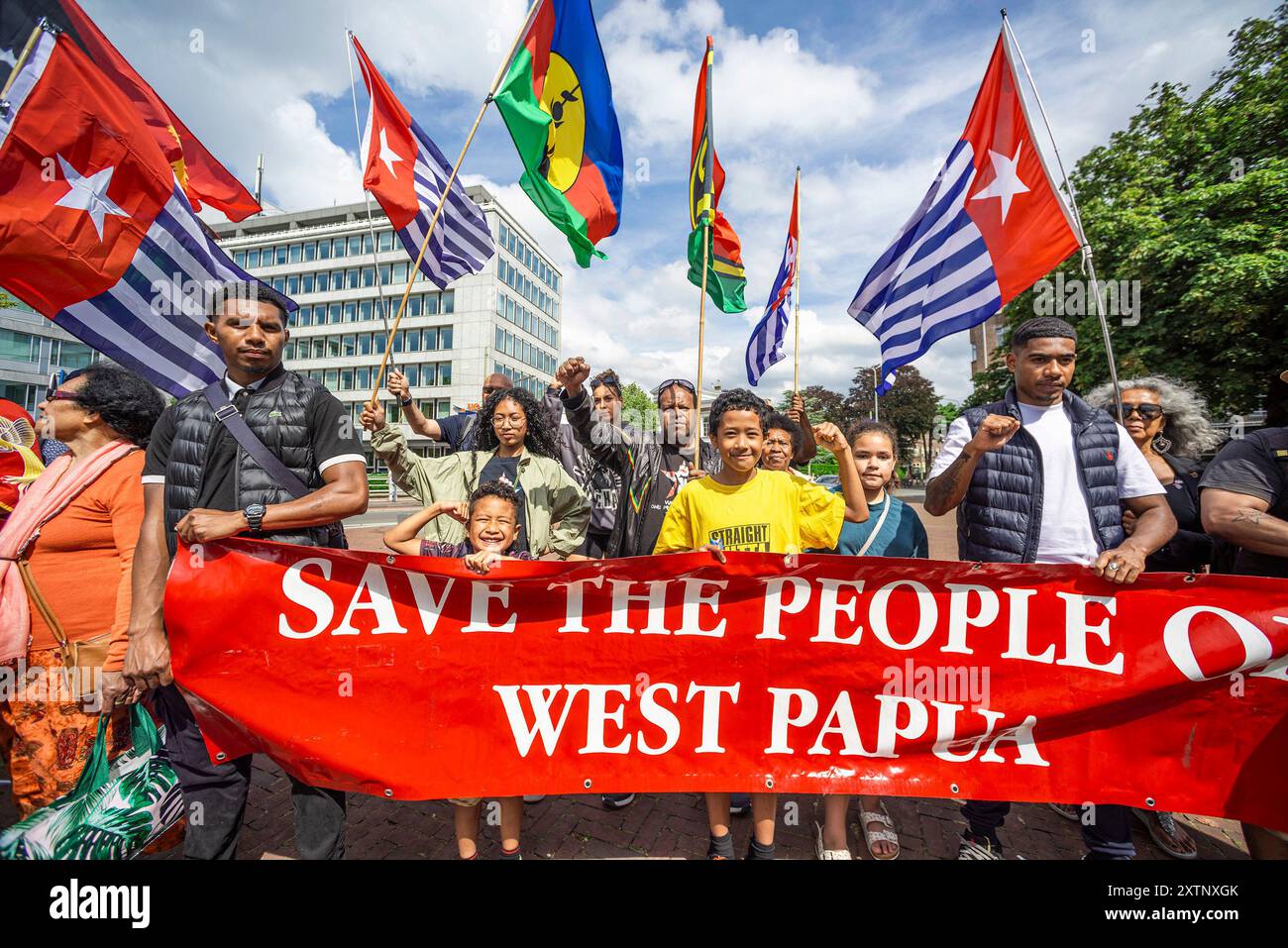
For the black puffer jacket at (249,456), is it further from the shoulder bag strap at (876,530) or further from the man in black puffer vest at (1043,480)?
the man in black puffer vest at (1043,480)

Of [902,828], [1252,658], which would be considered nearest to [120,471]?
[902,828]

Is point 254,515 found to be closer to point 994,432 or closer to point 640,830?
point 640,830

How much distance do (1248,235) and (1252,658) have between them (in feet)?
45.0

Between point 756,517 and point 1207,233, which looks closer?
point 756,517

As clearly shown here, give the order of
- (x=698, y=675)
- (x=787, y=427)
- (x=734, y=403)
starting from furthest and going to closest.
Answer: (x=787, y=427) → (x=734, y=403) → (x=698, y=675)

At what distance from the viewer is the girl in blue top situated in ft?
9.95

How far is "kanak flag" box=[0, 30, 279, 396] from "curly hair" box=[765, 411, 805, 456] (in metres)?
3.09

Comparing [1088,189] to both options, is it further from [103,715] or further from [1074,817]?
[103,715]

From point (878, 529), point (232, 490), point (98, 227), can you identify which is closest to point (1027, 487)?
point (878, 529)

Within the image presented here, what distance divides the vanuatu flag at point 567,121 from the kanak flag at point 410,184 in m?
0.78

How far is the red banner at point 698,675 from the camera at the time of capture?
2438mm

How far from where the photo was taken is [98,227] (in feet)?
10.5

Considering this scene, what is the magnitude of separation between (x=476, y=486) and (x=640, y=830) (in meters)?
2.07

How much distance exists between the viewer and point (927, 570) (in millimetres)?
2521
